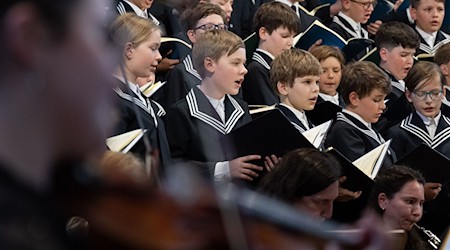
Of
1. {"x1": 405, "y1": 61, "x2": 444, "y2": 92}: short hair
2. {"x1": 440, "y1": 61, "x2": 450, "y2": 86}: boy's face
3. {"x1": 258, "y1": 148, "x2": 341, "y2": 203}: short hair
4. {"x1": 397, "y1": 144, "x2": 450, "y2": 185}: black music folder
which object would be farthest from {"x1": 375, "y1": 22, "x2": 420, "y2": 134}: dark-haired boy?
{"x1": 258, "y1": 148, "x2": 341, "y2": 203}: short hair

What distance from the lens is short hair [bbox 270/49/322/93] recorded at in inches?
134

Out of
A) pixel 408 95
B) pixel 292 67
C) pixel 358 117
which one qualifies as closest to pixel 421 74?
pixel 408 95

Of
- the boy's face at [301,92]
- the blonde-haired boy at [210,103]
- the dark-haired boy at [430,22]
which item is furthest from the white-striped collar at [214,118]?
the dark-haired boy at [430,22]

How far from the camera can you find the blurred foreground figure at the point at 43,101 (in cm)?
60

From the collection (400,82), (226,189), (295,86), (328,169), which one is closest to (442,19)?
(400,82)

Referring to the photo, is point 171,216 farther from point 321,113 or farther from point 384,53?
point 384,53

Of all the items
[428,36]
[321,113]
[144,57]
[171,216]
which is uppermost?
[171,216]

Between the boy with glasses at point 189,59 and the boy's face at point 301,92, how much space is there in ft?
0.92

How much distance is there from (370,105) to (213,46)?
708 mm

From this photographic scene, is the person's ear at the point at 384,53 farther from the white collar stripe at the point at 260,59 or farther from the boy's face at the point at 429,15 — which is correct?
the white collar stripe at the point at 260,59

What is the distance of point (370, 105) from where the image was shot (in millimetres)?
3611

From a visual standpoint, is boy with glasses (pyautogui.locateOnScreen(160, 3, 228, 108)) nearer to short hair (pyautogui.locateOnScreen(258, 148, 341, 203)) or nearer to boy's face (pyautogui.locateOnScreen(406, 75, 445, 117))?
boy's face (pyautogui.locateOnScreen(406, 75, 445, 117))

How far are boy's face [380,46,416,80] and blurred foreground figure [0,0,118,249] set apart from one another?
3.79 m

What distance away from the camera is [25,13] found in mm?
596
